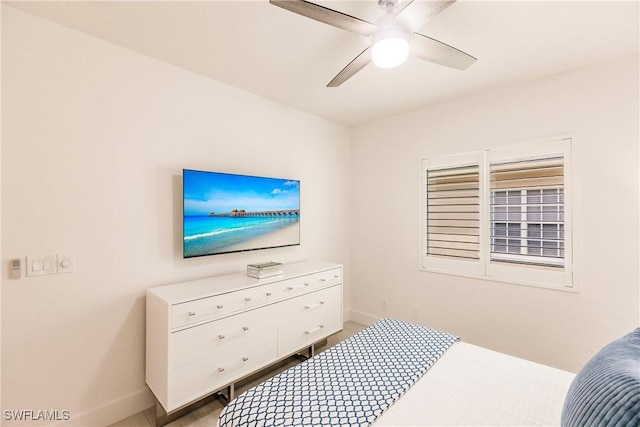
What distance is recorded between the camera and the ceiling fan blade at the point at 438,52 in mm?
1604

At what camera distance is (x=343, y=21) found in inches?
56.5

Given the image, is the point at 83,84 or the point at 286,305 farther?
the point at 286,305

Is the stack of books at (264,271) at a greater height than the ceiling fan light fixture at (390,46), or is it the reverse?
the ceiling fan light fixture at (390,46)

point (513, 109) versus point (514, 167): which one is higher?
point (513, 109)

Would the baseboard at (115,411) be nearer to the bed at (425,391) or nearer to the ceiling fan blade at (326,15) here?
the bed at (425,391)

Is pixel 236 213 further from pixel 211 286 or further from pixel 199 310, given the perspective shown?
pixel 199 310

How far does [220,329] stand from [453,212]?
8.04 feet

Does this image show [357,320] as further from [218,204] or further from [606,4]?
[606,4]

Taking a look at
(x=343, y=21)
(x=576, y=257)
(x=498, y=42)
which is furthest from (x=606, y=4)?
(x=576, y=257)

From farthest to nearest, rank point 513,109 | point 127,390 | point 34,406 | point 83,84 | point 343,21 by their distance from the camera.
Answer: point 513,109 < point 127,390 < point 83,84 < point 34,406 < point 343,21

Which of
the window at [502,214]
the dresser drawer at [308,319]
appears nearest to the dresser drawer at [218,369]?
the dresser drawer at [308,319]

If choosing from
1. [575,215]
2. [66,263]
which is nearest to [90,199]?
[66,263]

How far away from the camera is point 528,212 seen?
256cm

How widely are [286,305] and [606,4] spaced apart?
2843 millimetres
